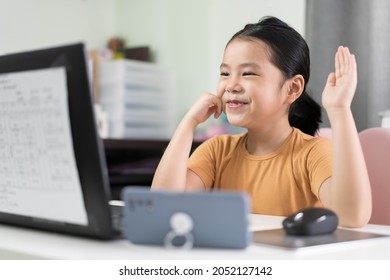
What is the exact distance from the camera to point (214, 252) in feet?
2.49

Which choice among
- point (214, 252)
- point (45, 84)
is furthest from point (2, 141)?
point (214, 252)

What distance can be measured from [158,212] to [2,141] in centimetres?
27

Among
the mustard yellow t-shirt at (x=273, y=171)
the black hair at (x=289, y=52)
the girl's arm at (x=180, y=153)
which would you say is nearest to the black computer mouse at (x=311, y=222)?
the mustard yellow t-shirt at (x=273, y=171)

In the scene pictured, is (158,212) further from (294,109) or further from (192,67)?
(192,67)

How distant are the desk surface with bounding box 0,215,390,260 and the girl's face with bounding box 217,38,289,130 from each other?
0.60 metres

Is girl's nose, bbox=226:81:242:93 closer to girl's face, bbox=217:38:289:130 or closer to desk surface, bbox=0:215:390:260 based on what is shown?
girl's face, bbox=217:38:289:130

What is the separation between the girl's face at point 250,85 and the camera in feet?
4.75

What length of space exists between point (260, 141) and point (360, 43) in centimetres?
105

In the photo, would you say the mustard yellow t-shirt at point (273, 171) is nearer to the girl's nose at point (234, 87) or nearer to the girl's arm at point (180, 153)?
the girl's arm at point (180, 153)

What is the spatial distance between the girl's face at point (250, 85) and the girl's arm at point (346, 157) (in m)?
0.27

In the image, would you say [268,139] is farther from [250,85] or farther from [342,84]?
[342,84]

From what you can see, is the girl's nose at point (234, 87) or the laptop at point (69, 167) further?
the girl's nose at point (234, 87)

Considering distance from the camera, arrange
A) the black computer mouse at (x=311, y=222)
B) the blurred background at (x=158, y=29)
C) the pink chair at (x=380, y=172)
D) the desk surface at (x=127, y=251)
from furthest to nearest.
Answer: the blurred background at (x=158, y=29) → the pink chair at (x=380, y=172) → the black computer mouse at (x=311, y=222) → the desk surface at (x=127, y=251)

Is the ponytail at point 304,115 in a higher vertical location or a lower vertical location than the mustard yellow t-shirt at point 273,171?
higher
